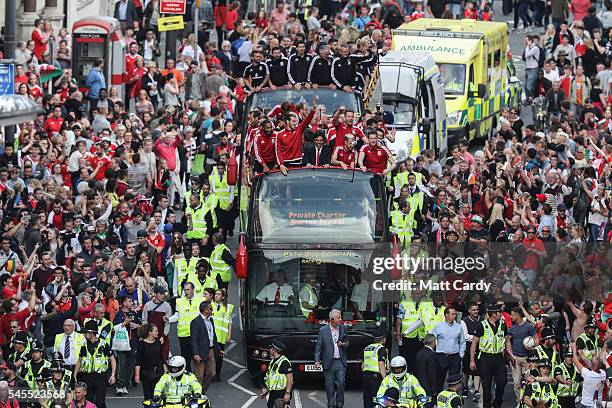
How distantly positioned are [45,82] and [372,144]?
34.9ft

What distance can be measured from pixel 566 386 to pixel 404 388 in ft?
7.17

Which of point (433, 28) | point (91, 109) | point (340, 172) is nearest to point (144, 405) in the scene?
point (340, 172)

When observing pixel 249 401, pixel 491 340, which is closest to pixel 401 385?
pixel 491 340

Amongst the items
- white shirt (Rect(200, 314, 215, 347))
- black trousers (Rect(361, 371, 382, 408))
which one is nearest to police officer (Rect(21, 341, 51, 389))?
white shirt (Rect(200, 314, 215, 347))

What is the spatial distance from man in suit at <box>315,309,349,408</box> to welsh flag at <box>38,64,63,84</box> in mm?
12363

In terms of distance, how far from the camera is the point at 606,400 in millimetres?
23156

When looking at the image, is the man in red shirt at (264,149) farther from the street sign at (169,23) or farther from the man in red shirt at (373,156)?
the street sign at (169,23)

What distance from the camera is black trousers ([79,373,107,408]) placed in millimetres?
23906

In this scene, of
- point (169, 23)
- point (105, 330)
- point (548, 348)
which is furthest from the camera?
point (169, 23)

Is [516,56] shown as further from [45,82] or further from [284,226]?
[284,226]

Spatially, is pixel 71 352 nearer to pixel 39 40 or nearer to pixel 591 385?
pixel 591 385

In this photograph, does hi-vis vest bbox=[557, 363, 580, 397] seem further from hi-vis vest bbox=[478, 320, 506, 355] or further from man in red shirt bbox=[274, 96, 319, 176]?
man in red shirt bbox=[274, 96, 319, 176]

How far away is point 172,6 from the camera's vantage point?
38.3m

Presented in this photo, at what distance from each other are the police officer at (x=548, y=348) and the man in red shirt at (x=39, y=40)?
1560 cm
